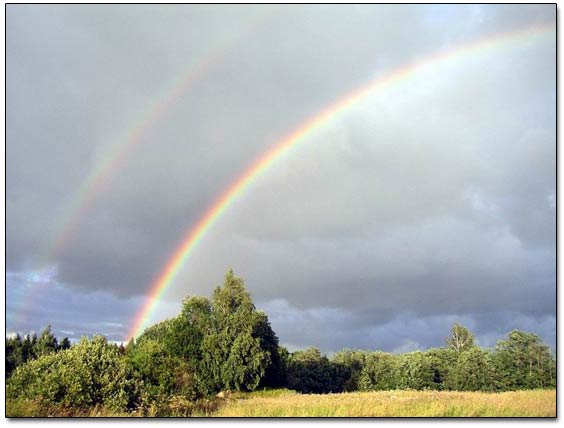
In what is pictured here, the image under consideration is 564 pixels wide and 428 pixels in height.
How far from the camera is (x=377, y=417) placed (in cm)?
1641

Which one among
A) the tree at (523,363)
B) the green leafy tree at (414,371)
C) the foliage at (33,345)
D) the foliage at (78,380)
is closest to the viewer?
the foliage at (78,380)

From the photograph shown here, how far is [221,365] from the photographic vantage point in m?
30.3

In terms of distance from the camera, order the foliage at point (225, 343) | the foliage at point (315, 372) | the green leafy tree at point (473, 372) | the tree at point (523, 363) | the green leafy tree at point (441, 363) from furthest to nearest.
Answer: the foliage at point (315, 372)
the green leafy tree at point (441, 363)
the foliage at point (225, 343)
the green leafy tree at point (473, 372)
the tree at point (523, 363)

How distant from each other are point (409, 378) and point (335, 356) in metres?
12.9

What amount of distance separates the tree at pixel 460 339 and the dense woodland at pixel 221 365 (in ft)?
0.30

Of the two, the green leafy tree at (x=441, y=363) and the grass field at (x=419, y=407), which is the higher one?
the grass field at (x=419, y=407)

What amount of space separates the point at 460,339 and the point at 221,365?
2611cm

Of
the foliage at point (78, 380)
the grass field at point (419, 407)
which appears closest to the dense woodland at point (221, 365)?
the foliage at point (78, 380)

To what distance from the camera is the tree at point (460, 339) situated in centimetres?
4684

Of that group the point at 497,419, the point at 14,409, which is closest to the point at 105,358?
the point at 14,409

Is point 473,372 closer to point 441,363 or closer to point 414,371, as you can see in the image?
point 441,363

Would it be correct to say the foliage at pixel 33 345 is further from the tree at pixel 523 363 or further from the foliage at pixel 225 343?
the tree at pixel 523 363

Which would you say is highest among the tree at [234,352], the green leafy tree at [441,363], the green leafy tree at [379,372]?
the tree at [234,352]

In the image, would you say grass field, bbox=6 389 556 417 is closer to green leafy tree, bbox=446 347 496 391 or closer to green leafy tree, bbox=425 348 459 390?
green leafy tree, bbox=446 347 496 391
